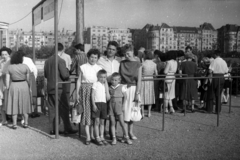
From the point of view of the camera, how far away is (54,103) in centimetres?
633

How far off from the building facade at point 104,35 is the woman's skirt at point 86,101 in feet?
458

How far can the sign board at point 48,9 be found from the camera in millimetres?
6070

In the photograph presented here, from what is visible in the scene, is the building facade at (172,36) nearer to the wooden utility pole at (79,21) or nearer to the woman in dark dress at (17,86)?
the wooden utility pole at (79,21)

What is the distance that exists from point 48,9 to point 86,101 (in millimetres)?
2139

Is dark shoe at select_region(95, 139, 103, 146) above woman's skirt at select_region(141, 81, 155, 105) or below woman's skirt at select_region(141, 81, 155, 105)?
below

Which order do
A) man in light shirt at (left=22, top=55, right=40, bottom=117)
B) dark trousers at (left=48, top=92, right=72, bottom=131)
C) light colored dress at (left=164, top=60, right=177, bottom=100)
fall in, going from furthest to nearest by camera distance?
light colored dress at (left=164, top=60, right=177, bottom=100), man in light shirt at (left=22, top=55, right=40, bottom=117), dark trousers at (left=48, top=92, right=72, bottom=131)

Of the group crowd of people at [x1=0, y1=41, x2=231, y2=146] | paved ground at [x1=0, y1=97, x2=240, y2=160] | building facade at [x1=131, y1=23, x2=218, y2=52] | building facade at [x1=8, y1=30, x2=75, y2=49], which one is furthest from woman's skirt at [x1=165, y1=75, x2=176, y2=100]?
building facade at [x1=131, y1=23, x2=218, y2=52]

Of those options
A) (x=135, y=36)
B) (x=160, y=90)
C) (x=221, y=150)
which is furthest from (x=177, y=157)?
(x=135, y=36)

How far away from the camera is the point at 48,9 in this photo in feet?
20.9

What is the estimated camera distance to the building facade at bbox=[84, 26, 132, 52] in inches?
5798

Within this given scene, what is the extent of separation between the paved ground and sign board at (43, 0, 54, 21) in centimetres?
235

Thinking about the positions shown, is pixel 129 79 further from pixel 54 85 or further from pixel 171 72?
pixel 171 72

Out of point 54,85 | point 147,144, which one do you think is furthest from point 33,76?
point 147,144

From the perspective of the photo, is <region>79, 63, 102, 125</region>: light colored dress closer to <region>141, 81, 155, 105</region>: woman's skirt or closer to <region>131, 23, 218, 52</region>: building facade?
<region>141, 81, 155, 105</region>: woman's skirt
